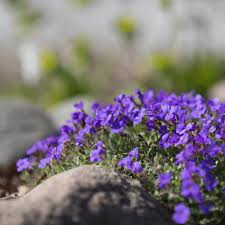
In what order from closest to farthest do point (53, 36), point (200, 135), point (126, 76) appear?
point (200, 135), point (126, 76), point (53, 36)

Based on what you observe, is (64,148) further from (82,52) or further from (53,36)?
(53,36)

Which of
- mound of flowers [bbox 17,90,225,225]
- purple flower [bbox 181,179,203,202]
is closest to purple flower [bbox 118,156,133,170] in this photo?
mound of flowers [bbox 17,90,225,225]

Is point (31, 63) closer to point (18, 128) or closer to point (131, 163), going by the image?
point (18, 128)

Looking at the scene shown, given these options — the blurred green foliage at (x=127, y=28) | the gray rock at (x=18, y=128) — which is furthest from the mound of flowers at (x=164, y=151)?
the blurred green foliage at (x=127, y=28)

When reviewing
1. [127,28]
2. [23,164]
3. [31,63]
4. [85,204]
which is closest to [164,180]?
[85,204]

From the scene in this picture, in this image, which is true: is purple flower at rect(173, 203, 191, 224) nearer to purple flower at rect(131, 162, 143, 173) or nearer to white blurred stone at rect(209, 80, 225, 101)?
purple flower at rect(131, 162, 143, 173)

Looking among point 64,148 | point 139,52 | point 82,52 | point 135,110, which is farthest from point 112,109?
point 139,52
